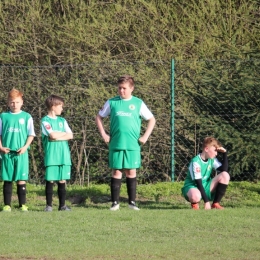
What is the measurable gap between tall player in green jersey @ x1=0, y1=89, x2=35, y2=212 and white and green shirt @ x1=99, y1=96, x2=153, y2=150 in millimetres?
1220

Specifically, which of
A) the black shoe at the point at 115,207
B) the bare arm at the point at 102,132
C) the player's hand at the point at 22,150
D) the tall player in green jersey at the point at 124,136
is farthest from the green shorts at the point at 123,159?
the player's hand at the point at 22,150

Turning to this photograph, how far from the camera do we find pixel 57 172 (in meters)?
11.2

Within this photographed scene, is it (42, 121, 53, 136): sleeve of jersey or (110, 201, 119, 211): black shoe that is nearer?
(110, 201, 119, 211): black shoe

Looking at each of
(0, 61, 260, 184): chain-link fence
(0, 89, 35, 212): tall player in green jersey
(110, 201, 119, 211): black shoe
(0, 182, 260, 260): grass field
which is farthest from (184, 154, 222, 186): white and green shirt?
(0, 61, 260, 184): chain-link fence

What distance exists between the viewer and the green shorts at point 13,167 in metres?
11.3

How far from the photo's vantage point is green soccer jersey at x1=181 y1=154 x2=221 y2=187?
11.1 m

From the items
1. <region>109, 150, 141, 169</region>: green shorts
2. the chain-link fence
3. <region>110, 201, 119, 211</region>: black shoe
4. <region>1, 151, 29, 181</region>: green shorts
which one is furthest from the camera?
the chain-link fence

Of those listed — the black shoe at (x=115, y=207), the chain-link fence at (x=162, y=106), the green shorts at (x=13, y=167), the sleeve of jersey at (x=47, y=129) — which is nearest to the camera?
the black shoe at (x=115, y=207)

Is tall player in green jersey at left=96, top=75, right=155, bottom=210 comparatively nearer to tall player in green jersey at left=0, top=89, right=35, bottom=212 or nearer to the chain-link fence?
tall player in green jersey at left=0, top=89, right=35, bottom=212

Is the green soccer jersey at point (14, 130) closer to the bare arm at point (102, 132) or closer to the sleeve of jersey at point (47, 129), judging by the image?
the sleeve of jersey at point (47, 129)

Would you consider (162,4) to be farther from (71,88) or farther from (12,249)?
(12,249)

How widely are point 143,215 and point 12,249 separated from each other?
2423 mm

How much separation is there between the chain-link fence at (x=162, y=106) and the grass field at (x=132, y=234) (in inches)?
99.0

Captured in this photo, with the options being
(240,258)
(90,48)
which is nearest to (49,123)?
(240,258)
